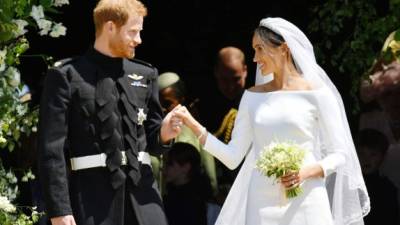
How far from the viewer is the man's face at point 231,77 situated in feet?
31.8

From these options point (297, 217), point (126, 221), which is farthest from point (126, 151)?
point (297, 217)

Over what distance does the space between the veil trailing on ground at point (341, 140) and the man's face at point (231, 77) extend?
2501 mm

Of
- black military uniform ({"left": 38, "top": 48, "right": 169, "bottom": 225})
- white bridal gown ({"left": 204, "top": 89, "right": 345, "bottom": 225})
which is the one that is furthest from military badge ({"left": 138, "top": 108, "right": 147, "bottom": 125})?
white bridal gown ({"left": 204, "top": 89, "right": 345, "bottom": 225})

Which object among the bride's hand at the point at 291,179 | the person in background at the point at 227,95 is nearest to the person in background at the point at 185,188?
the person in background at the point at 227,95

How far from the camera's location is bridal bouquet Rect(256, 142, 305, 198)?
265 inches

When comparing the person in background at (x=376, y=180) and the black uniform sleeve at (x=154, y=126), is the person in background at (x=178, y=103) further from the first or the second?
the black uniform sleeve at (x=154, y=126)

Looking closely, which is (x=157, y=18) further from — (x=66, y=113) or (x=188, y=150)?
(x=66, y=113)

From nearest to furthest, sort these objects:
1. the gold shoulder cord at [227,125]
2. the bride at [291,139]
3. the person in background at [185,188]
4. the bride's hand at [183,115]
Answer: the bride at [291,139] → the bride's hand at [183,115] → the person in background at [185,188] → the gold shoulder cord at [227,125]

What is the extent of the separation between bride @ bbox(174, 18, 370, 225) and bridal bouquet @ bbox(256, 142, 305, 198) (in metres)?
0.07

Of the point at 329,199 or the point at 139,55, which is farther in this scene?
the point at 139,55

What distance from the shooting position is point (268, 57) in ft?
23.2

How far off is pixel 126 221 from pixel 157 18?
432 centimetres

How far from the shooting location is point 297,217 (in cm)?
690

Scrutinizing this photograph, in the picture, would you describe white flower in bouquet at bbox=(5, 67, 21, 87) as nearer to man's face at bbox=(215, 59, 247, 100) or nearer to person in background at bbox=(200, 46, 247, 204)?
person in background at bbox=(200, 46, 247, 204)
